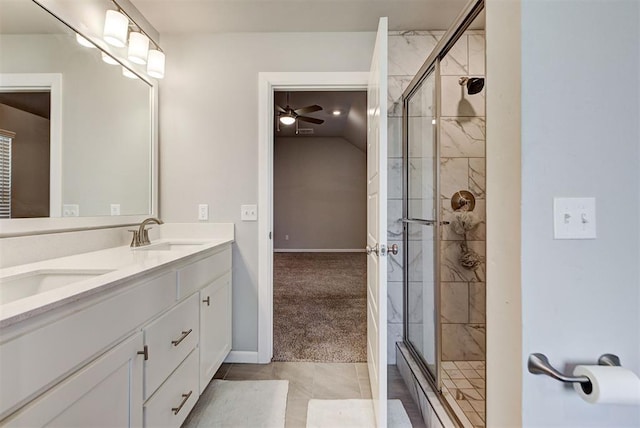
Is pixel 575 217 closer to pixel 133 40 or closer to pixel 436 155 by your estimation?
pixel 436 155

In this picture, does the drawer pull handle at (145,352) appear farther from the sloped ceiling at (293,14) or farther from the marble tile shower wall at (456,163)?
the sloped ceiling at (293,14)

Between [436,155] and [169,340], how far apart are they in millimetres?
1695

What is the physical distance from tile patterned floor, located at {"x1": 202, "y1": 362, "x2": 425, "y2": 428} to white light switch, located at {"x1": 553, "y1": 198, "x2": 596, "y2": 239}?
4.42 feet

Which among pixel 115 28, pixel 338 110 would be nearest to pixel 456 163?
pixel 115 28

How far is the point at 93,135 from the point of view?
5.13ft

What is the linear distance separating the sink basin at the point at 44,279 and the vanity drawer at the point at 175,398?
55 cm

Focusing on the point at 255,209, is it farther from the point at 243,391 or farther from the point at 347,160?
the point at 347,160

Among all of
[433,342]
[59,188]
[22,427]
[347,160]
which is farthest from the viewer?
[347,160]

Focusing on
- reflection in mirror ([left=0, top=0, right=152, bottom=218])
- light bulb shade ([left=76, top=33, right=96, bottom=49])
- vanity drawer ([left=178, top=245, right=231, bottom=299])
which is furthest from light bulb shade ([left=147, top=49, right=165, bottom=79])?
vanity drawer ([left=178, top=245, right=231, bottom=299])

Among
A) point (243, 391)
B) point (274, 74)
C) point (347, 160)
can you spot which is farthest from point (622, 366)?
point (347, 160)

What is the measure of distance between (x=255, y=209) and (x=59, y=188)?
3.50ft

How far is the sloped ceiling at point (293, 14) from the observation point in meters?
1.79

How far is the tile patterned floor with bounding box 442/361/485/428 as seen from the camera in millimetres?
1453

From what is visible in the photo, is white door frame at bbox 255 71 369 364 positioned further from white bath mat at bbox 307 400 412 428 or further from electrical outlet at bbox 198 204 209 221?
white bath mat at bbox 307 400 412 428
